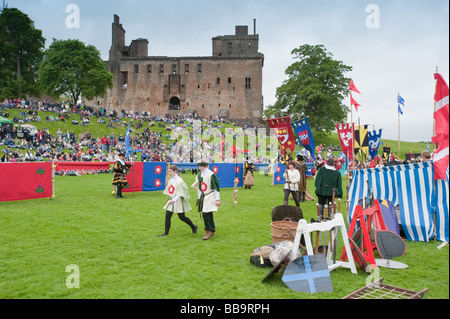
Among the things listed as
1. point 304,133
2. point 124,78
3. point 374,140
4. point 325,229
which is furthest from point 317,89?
point 124,78

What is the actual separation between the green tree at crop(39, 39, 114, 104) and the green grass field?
1754 inches

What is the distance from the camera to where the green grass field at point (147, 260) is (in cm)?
465

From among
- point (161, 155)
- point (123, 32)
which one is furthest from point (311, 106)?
point (123, 32)

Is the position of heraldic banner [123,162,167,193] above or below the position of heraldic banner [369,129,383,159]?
below

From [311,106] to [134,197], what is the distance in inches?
1352

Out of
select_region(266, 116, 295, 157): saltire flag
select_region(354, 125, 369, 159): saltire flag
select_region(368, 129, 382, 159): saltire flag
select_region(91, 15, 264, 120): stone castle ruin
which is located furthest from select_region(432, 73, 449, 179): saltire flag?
select_region(91, 15, 264, 120): stone castle ruin

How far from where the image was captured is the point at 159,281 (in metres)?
4.99

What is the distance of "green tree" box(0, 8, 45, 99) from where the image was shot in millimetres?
48406

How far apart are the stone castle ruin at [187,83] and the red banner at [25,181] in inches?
2205

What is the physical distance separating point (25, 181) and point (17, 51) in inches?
1920

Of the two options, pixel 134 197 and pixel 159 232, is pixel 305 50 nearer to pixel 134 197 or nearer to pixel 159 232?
pixel 134 197

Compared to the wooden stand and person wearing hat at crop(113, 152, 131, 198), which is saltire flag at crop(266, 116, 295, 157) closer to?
person wearing hat at crop(113, 152, 131, 198)

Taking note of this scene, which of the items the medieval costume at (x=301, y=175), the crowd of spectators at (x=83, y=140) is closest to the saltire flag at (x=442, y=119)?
the medieval costume at (x=301, y=175)

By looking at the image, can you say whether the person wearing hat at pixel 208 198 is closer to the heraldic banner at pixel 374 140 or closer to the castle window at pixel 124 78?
the heraldic banner at pixel 374 140
